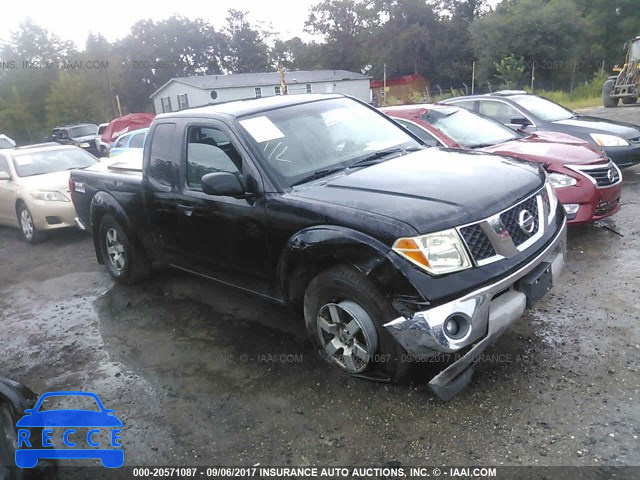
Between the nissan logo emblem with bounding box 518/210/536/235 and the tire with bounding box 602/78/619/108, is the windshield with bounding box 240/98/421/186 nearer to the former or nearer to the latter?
the nissan logo emblem with bounding box 518/210/536/235

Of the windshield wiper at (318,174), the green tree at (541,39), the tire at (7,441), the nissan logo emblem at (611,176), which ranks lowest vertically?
the tire at (7,441)

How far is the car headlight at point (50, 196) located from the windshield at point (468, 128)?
5671 millimetres

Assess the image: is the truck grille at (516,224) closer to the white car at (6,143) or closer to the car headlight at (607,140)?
the car headlight at (607,140)

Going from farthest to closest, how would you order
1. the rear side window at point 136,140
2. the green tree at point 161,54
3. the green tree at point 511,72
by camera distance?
the green tree at point 161,54 → the green tree at point 511,72 → the rear side window at point 136,140

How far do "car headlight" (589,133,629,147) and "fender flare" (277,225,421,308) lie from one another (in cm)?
617

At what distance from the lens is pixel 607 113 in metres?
17.8

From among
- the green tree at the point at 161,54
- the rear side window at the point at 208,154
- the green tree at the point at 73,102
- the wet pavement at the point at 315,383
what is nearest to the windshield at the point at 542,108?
the wet pavement at the point at 315,383

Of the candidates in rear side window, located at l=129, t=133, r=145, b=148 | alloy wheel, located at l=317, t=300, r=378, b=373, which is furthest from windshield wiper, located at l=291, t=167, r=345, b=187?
rear side window, located at l=129, t=133, r=145, b=148

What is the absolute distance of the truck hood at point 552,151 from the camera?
550cm

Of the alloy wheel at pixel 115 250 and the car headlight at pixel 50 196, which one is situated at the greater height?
the car headlight at pixel 50 196

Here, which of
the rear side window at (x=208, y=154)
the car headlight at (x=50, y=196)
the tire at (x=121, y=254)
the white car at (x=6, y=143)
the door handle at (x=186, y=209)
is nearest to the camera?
the rear side window at (x=208, y=154)

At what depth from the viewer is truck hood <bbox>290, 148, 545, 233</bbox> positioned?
2.95 meters

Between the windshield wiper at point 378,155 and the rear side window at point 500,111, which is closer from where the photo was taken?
the windshield wiper at point 378,155

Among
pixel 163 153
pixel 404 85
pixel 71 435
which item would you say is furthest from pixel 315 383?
pixel 404 85
